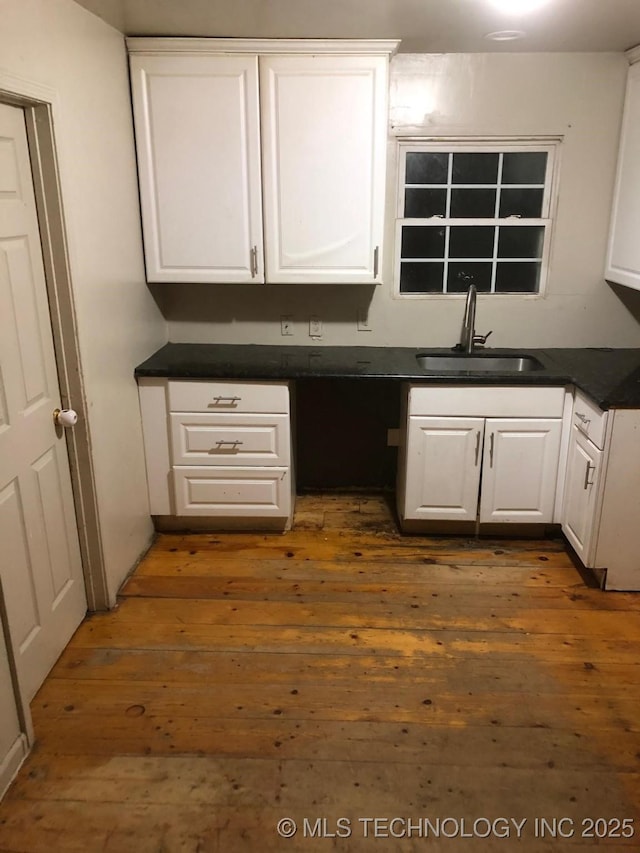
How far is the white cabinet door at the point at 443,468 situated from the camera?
3.09m

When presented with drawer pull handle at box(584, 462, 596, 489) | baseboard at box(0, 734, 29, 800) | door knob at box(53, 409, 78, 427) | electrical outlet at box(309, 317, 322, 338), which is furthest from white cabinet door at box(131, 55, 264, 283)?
baseboard at box(0, 734, 29, 800)

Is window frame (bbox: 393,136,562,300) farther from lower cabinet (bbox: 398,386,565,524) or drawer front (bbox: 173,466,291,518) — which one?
drawer front (bbox: 173,466,291,518)

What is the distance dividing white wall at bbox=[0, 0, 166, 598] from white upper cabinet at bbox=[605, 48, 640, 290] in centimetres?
228

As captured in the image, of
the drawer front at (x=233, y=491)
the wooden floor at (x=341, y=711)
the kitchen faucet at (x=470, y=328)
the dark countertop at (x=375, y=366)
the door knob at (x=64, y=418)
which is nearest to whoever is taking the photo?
the wooden floor at (x=341, y=711)

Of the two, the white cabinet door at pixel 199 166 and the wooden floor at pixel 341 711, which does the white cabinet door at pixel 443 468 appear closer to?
the wooden floor at pixel 341 711

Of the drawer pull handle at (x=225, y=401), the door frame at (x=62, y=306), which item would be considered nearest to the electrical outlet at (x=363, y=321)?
the drawer pull handle at (x=225, y=401)

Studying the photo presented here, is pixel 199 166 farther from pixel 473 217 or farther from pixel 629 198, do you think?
pixel 629 198

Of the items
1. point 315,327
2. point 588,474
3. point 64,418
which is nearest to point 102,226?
point 64,418

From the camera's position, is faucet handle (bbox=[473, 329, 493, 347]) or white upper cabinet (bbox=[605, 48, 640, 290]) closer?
white upper cabinet (bbox=[605, 48, 640, 290])

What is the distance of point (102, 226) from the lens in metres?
2.60

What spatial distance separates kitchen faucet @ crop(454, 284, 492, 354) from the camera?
332 centimetres

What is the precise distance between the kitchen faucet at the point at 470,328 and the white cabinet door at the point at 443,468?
52 cm

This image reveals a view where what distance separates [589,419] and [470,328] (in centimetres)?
81

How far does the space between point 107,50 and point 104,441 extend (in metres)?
1.55
